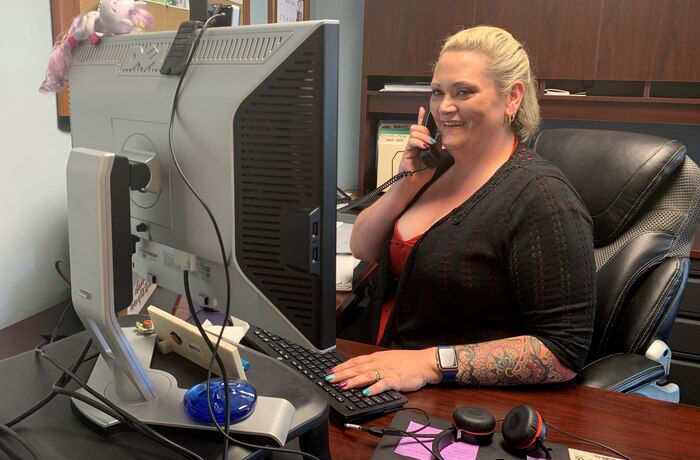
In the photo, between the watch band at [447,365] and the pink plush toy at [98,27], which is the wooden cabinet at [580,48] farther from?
the pink plush toy at [98,27]

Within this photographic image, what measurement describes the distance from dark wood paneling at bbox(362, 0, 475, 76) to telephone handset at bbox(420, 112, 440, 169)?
0.90 metres

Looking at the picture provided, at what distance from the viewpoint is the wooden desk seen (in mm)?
833

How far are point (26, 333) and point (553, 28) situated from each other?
1951 millimetres

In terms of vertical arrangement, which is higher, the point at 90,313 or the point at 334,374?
the point at 90,313

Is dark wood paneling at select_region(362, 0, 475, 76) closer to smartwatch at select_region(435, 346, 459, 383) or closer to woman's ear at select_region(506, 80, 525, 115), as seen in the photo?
woman's ear at select_region(506, 80, 525, 115)

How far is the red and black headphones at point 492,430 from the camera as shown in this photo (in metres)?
0.78

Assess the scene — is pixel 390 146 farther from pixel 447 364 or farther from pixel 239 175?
pixel 239 175

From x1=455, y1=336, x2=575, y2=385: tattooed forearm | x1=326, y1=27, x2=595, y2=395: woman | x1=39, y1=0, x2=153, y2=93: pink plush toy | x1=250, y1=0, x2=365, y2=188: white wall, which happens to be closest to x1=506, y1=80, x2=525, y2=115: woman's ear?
x1=326, y1=27, x2=595, y2=395: woman

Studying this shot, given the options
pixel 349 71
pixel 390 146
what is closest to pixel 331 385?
pixel 390 146

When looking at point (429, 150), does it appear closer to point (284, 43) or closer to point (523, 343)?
point (523, 343)

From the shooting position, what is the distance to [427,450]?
0.80 metres

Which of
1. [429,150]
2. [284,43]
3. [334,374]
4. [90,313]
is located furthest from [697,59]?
[90,313]

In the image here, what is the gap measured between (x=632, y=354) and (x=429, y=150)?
0.66 meters

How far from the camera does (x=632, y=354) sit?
4.17 feet
